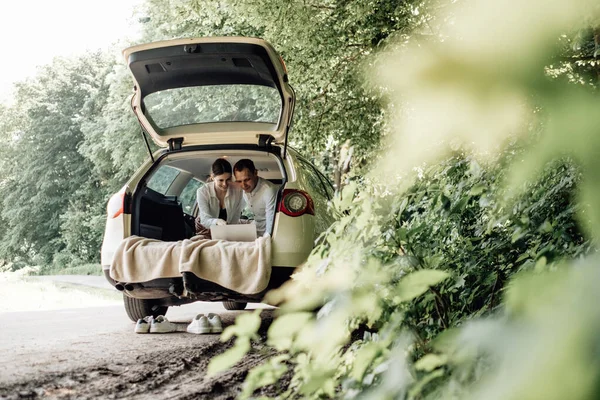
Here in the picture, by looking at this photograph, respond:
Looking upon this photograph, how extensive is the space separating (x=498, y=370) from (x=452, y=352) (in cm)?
38

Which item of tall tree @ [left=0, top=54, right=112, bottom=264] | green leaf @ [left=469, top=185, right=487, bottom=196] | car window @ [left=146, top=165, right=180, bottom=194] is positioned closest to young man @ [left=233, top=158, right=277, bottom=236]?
car window @ [left=146, top=165, right=180, bottom=194]

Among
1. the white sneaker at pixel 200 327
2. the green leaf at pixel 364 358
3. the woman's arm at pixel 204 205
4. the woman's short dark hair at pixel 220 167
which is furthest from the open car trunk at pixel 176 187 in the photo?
the green leaf at pixel 364 358

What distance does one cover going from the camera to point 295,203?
5.08 metres

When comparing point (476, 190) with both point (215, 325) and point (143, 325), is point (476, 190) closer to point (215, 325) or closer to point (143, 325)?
point (215, 325)

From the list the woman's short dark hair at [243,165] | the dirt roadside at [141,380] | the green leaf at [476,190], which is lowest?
the dirt roadside at [141,380]

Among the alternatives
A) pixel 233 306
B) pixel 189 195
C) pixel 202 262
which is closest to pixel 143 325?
pixel 202 262

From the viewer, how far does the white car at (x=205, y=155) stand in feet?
16.5

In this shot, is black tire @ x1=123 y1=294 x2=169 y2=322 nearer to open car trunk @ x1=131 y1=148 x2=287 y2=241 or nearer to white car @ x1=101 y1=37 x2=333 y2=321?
white car @ x1=101 y1=37 x2=333 y2=321

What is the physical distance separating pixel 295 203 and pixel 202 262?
2.79 feet

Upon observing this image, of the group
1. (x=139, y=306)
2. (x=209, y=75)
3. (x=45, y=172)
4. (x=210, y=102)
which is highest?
(x=45, y=172)

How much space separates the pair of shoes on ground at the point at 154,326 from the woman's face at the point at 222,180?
1.55m

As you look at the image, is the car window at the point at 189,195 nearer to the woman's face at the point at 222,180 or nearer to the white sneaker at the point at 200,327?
the woman's face at the point at 222,180

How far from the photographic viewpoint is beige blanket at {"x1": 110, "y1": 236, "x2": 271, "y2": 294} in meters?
4.97

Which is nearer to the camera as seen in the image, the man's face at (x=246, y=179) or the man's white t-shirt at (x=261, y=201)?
the man's white t-shirt at (x=261, y=201)
